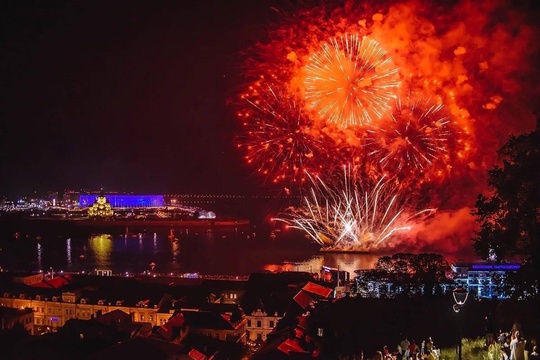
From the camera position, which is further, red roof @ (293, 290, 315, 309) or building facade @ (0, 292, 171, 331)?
building facade @ (0, 292, 171, 331)

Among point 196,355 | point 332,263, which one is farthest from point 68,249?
point 196,355

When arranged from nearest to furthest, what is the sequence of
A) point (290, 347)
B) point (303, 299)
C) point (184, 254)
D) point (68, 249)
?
point (290, 347) < point (303, 299) < point (184, 254) < point (68, 249)

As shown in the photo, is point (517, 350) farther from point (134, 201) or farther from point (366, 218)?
point (134, 201)

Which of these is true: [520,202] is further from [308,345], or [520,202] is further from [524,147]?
[308,345]

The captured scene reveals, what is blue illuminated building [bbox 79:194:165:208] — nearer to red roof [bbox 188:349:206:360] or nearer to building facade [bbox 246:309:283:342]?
building facade [bbox 246:309:283:342]

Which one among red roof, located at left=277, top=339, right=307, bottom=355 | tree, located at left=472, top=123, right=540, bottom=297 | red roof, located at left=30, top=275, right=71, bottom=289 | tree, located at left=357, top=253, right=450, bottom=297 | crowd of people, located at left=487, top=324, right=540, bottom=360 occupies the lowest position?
red roof, located at left=30, top=275, right=71, bottom=289

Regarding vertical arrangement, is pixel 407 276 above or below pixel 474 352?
below

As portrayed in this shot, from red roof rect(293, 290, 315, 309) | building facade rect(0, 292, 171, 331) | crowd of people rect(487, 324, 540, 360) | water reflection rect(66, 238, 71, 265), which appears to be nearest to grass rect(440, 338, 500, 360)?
crowd of people rect(487, 324, 540, 360)

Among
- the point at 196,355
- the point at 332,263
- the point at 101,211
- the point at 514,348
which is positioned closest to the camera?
the point at 514,348
